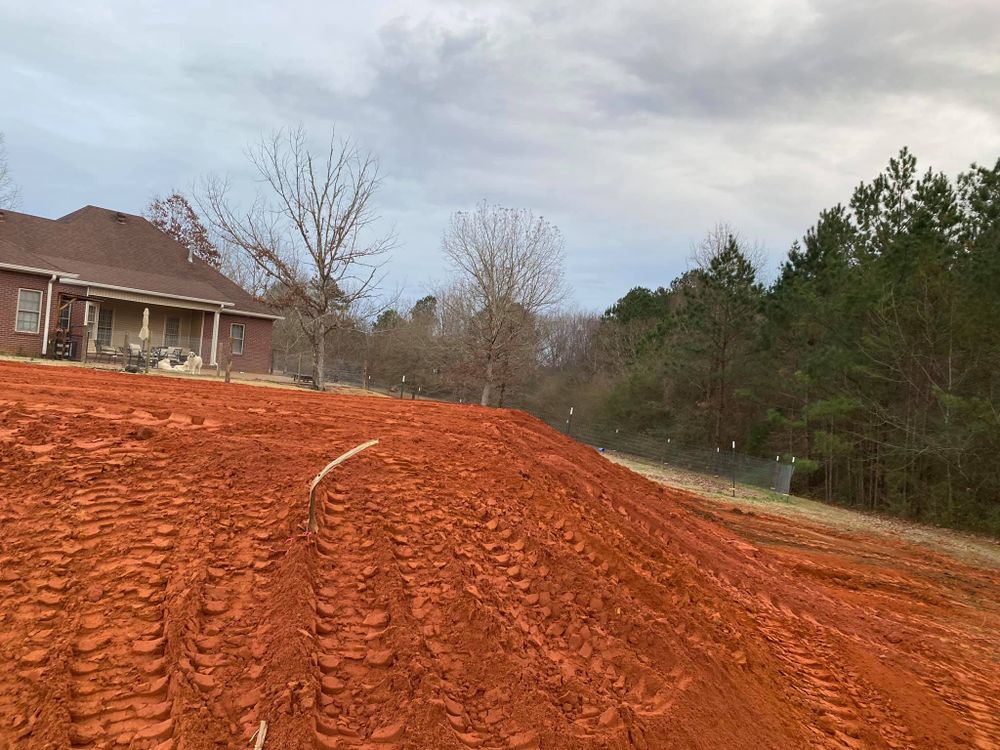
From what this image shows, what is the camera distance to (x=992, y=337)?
1689 centimetres

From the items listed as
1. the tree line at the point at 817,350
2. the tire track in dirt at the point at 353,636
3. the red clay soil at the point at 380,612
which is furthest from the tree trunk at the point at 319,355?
the tire track in dirt at the point at 353,636

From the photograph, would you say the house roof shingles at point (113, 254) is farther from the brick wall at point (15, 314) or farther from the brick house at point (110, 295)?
the brick wall at point (15, 314)

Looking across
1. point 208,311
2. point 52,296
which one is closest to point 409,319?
point 208,311

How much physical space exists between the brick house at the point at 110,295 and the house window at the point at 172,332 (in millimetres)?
36

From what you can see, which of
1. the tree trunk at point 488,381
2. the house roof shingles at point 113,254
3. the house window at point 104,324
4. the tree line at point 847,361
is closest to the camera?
the tree line at point 847,361

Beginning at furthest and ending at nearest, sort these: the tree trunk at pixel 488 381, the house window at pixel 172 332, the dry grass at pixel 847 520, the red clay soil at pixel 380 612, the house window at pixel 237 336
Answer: the tree trunk at pixel 488 381, the house window at pixel 237 336, the house window at pixel 172 332, the dry grass at pixel 847 520, the red clay soil at pixel 380 612

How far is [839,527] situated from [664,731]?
538 inches

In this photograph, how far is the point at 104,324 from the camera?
73.4 feet

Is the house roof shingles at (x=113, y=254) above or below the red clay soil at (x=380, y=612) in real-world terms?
above

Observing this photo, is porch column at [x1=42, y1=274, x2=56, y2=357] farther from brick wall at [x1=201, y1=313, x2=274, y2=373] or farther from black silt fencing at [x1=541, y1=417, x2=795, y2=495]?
black silt fencing at [x1=541, y1=417, x2=795, y2=495]

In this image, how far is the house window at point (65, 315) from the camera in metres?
20.3

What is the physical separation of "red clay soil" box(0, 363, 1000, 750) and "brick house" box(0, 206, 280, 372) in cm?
1605

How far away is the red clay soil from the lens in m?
2.79

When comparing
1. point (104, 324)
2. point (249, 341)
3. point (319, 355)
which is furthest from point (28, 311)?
point (319, 355)
